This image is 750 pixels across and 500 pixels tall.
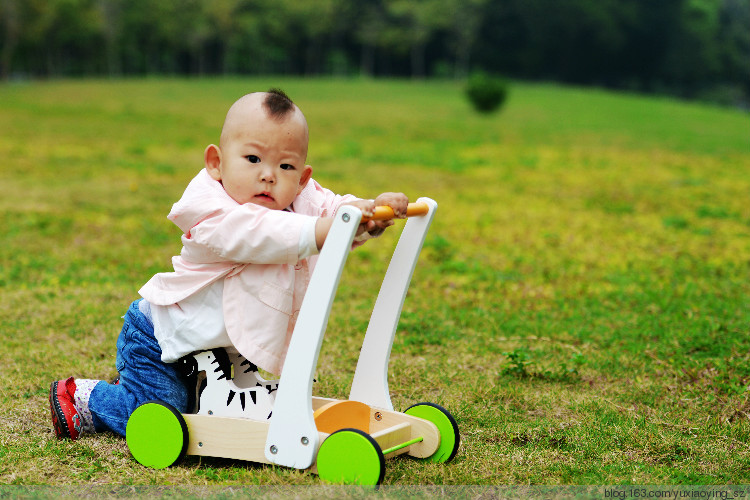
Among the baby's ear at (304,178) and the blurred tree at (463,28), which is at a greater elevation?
the blurred tree at (463,28)

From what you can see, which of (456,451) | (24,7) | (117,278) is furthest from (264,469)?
(24,7)

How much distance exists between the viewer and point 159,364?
3.21 meters

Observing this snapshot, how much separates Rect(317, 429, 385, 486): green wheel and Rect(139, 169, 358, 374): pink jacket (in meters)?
0.39

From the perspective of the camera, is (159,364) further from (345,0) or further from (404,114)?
(345,0)

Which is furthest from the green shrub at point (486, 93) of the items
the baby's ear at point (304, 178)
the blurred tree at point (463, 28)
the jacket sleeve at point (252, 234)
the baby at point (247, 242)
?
the blurred tree at point (463, 28)

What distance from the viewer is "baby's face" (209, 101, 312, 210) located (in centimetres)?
294

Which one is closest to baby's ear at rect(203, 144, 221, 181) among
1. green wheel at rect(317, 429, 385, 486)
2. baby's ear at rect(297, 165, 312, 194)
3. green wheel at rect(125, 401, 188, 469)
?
baby's ear at rect(297, 165, 312, 194)

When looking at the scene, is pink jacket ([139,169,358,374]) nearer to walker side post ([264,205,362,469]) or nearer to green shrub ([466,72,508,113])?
walker side post ([264,205,362,469])

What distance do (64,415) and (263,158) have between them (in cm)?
132

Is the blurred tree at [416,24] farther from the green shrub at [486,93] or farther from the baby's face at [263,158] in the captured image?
the baby's face at [263,158]

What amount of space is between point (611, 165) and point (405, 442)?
13.2m

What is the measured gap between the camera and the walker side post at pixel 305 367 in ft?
8.84

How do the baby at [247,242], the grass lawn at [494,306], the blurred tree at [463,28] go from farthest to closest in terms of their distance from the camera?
the blurred tree at [463,28]
the grass lawn at [494,306]
the baby at [247,242]

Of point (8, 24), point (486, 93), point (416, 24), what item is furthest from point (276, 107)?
point (416, 24)
